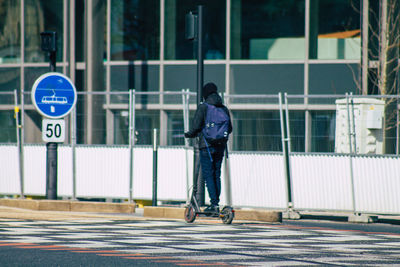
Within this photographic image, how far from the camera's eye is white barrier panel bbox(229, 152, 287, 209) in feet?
46.9

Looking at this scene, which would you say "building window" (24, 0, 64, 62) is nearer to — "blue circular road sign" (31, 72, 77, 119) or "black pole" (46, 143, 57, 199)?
"black pole" (46, 143, 57, 199)

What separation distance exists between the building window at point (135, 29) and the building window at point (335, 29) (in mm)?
3774

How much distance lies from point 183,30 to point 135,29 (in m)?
1.29

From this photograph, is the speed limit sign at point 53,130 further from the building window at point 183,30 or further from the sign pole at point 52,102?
the building window at point 183,30

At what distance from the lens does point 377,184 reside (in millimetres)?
13695

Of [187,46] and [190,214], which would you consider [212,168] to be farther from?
[187,46]

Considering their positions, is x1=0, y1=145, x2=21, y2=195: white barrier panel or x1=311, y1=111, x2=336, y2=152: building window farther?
x1=0, y1=145, x2=21, y2=195: white barrier panel

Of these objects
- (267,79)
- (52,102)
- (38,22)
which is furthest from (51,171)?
(38,22)

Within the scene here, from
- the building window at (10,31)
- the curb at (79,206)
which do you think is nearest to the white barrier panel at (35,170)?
the curb at (79,206)

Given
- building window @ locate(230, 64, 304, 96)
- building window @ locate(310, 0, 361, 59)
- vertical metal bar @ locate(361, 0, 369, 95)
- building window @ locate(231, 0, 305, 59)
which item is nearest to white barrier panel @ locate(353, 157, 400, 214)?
vertical metal bar @ locate(361, 0, 369, 95)

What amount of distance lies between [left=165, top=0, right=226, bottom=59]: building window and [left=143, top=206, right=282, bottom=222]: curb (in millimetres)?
8155

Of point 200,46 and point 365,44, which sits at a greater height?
point 365,44

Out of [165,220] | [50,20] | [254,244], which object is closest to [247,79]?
[50,20]

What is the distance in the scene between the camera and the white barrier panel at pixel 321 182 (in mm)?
13938
